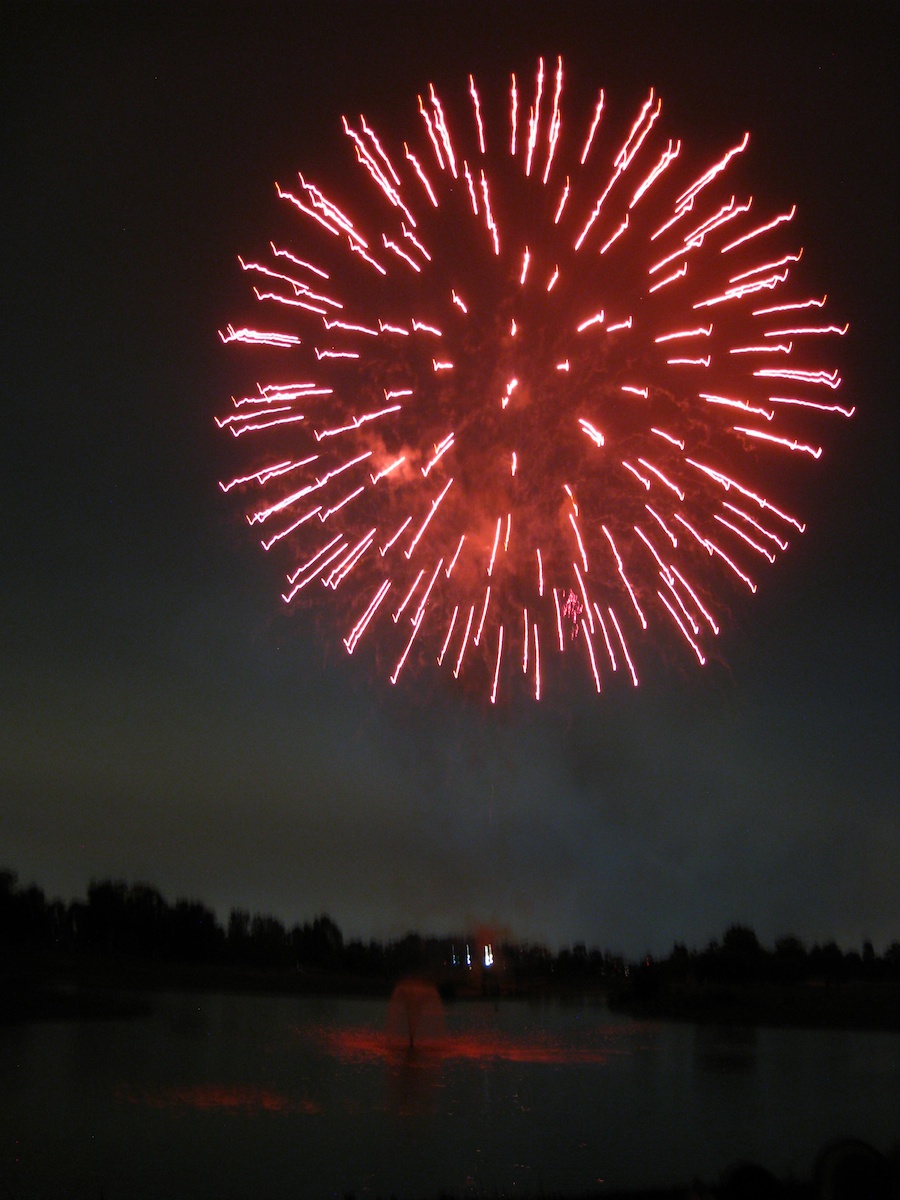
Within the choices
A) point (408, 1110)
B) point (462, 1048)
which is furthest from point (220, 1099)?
point (462, 1048)

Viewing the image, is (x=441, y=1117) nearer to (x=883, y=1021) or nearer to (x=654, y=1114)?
(x=654, y=1114)

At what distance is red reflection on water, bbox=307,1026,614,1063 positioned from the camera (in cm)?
2953

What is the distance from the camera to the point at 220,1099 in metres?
21.5

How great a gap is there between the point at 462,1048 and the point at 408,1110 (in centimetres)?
1445

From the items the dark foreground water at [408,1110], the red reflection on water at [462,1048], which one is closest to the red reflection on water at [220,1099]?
the dark foreground water at [408,1110]

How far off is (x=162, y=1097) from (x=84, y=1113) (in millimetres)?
2655

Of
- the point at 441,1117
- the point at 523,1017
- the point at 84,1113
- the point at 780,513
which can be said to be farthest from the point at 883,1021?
the point at 780,513

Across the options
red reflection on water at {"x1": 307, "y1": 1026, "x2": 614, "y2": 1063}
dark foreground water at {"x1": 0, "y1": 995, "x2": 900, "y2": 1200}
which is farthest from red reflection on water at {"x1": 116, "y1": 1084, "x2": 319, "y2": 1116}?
red reflection on water at {"x1": 307, "y1": 1026, "x2": 614, "y2": 1063}

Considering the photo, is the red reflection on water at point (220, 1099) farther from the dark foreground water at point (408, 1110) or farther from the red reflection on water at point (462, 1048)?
the red reflection on water at point (462, 1048)

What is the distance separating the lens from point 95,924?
44562 millimetres

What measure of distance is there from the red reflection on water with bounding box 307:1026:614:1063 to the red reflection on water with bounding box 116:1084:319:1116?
23.6 ft

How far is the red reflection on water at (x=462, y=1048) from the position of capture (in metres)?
29.5

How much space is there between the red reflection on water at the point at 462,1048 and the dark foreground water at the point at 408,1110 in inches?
6.4

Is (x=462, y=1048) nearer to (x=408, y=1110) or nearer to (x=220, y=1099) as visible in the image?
(x=220, y=1099)
